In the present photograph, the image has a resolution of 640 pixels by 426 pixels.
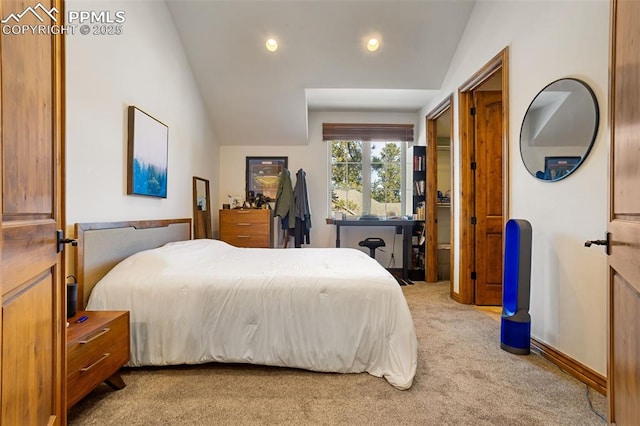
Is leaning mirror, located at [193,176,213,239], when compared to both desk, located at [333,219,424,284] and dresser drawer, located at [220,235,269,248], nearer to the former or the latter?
dresser drawer, located at [220,235,269,248]

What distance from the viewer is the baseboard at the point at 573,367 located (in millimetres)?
1711

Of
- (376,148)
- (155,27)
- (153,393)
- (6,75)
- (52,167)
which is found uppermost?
(155,27)

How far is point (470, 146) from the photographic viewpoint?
3330 mm

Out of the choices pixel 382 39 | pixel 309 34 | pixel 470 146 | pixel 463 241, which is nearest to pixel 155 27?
pixel 309 34

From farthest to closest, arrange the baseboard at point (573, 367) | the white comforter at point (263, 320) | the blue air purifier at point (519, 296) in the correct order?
the blue air purifier at point (519, 296), the white comforter at point (263, 320), the baseboard at point (573, 367)

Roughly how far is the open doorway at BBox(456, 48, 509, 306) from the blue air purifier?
44.0 inches


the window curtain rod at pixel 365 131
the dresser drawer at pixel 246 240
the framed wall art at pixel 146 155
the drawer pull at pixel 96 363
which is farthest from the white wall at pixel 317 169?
the drawer pull at pixel 96 363

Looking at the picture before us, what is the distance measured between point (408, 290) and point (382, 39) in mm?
2998

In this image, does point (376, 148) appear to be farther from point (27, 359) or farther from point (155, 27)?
point (27, 359)

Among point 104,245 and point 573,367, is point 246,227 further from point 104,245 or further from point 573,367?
point 573,367

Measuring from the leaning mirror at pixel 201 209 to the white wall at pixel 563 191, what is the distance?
133 inches

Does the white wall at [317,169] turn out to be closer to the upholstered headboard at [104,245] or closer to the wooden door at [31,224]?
the upholstered headboard at [104,245]

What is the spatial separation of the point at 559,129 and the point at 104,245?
3.19 m

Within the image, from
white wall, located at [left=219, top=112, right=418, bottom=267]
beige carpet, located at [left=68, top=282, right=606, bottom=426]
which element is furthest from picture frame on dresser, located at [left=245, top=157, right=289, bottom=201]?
beige carpet, located at [left=68, top=282, right=606, bottom=426]
